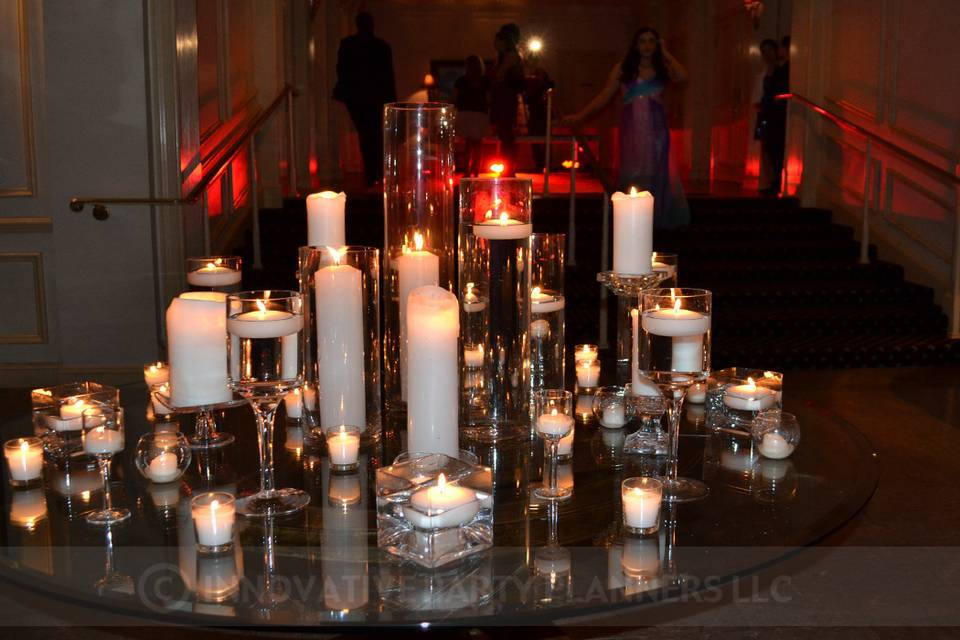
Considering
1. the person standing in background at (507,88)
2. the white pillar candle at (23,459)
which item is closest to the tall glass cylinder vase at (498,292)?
the white pillar candle at (23,459)

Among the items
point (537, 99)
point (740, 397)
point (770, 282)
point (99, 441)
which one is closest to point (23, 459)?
point (99, 441)

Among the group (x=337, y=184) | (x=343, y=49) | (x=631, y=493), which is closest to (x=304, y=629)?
(x=631, y=493)

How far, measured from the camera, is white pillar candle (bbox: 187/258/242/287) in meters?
2.17

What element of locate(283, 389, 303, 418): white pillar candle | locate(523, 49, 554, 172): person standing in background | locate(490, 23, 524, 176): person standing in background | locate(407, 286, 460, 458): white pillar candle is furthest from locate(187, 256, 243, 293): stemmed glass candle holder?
locate(523, 49, 554, 172): person standing in background

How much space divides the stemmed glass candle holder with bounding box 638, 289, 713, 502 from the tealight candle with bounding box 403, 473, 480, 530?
0.38 m

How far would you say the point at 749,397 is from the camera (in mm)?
1902

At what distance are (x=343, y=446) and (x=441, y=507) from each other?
43 centimetres

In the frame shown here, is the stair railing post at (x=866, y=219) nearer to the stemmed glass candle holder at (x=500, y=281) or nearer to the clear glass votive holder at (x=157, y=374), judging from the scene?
the stemmed glass candle holder at (x=500, y=281)

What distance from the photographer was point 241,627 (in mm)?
1147

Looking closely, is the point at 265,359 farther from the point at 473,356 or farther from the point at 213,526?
the point at 473,356

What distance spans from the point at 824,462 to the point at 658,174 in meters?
5.44

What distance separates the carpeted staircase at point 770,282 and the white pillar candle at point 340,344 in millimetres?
3835

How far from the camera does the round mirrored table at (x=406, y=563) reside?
1171mm

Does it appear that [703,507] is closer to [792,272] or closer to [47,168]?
[47,168]
